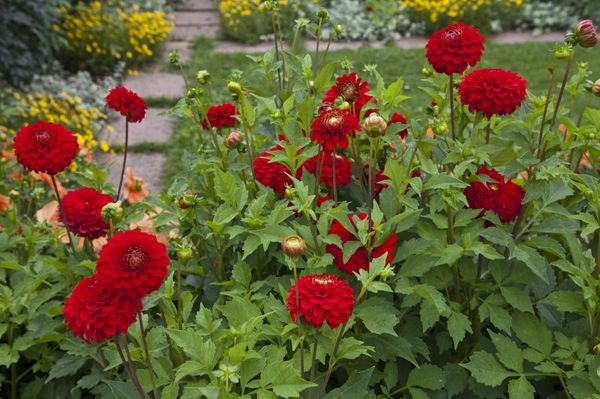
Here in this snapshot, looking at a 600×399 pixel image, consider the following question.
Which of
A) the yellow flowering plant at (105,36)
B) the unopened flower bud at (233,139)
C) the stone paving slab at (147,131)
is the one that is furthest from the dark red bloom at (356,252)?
the yellow flowering plant at (105,36)

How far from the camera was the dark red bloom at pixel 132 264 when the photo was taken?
3.77 feet

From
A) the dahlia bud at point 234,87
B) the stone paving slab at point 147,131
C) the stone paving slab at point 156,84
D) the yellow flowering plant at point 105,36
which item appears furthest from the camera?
the yellow flowering plant at point 105,36

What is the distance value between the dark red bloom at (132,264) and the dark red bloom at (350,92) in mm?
676

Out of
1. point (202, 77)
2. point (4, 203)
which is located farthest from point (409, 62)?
point (202, 77)

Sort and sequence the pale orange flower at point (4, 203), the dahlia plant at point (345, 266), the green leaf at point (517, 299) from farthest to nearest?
1. the pale orange flower at point (4, 203)
2. the green leaf at point (517, 299)
3. the dahlia plant at point (345, 266)

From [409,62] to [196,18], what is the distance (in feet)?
7.09

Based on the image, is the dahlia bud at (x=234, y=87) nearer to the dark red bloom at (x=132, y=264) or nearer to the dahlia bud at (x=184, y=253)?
the dahlia bud at (x=184, y=253)

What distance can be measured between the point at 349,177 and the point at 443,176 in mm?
308

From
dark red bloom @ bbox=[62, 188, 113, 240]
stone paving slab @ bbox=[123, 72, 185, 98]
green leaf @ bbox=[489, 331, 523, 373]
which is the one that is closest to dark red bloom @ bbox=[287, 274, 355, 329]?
green leaf @ bbox=[489, 331, 523, 373]

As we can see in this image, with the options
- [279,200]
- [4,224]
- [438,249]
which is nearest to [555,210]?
[438,249]

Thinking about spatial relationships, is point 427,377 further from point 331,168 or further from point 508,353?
point 331,168

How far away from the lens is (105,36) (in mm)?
5133

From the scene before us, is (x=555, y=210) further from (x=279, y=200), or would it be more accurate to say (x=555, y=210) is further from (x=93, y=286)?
(x=93, y=286)

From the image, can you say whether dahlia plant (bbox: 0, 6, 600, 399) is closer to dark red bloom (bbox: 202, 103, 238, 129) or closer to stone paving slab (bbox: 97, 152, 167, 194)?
dark red bloom (bbox: 202, 103, 238, 129)
